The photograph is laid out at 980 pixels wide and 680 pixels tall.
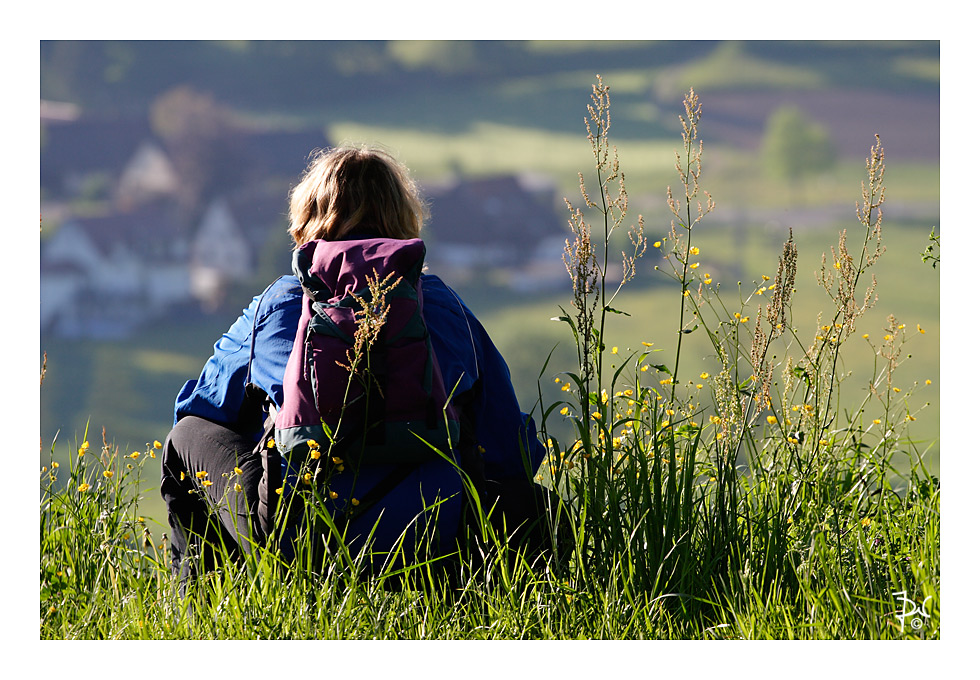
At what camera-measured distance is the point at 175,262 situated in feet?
170

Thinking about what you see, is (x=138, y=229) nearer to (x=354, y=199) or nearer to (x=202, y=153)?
(x=202, y=153)

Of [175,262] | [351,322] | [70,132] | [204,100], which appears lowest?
[351,322]

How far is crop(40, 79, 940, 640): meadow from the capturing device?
6.14ft

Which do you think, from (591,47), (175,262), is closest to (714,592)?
(591,47)

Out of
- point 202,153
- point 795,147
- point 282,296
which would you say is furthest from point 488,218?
point 282,296

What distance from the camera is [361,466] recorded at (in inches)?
75.7

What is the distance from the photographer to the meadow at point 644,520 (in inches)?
73.7

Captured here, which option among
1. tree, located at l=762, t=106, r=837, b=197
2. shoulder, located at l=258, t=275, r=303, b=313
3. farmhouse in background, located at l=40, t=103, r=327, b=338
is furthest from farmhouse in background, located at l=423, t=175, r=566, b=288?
shoulder, located at l=258, t=275, r=303, b=313

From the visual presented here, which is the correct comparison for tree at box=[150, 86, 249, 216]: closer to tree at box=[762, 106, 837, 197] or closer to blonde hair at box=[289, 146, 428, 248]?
tree at box=[762, 106, 837, 197]

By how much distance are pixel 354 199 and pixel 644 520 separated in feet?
3.86

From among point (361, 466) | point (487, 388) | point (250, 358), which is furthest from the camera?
point (487, 388)

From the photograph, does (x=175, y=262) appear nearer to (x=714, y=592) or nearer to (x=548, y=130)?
(x=548, y=130)

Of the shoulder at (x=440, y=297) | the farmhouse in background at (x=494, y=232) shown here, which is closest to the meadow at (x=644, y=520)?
the shoulder at (x=440, y=297)

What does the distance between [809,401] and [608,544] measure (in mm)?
783
